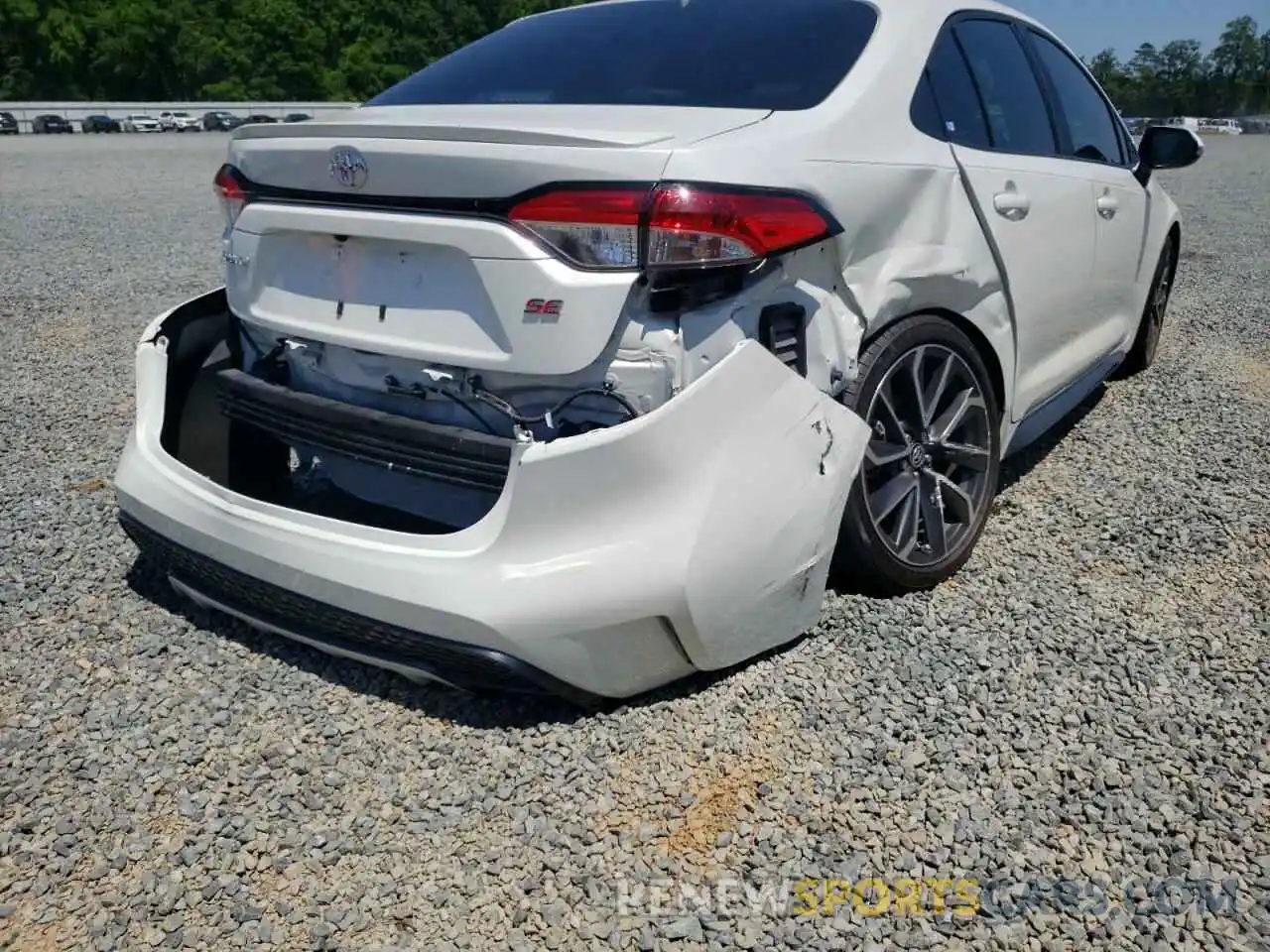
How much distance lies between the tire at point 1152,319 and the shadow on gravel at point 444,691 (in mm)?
3536

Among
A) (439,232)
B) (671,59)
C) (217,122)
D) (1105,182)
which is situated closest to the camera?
(439,232)

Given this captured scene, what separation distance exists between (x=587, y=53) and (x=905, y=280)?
1172 millimetres

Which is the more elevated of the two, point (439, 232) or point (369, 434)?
point (439, 232)

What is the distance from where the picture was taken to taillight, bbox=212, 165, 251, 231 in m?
2.86

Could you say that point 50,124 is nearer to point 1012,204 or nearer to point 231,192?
point 231,192

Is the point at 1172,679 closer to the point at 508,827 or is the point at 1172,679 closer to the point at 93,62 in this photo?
the point at 508,827

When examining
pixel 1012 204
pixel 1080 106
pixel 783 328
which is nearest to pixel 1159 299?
pixel 1080 106

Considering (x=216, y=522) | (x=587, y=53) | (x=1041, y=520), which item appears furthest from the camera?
(x=1041, y=520)

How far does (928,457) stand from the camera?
315cm

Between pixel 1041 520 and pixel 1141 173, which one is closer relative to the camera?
pixel 1041 520

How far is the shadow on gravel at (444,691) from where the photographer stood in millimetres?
2658

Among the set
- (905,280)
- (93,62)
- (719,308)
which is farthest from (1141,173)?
(93,62)

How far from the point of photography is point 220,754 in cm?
254

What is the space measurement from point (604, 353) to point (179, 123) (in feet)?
177
